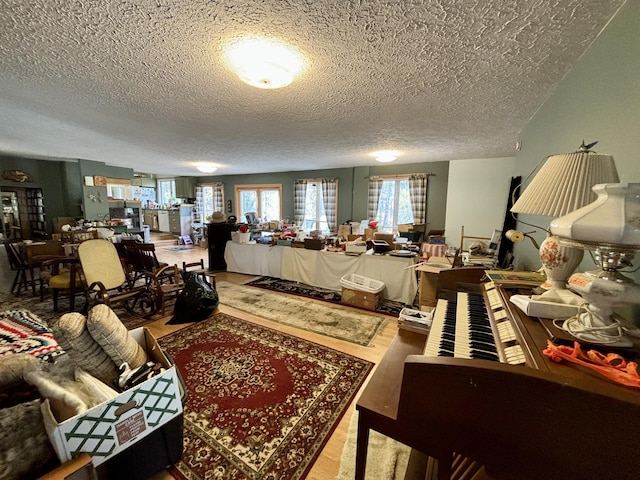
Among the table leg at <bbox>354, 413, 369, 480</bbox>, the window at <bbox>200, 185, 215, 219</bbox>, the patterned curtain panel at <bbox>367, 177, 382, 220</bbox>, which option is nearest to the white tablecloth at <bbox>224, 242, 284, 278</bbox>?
the patterned curtain panel at <bbox>367, 177, 382, 220</bbox>

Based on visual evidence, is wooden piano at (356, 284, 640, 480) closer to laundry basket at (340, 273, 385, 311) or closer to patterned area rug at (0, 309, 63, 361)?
patterned area rug at (0, 309, 63, 361)

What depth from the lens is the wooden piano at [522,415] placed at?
52 centimetres

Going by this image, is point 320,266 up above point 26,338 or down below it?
below

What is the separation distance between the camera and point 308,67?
168cm

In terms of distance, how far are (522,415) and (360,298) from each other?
2742 mm

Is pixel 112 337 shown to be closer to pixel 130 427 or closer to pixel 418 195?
pixel 130 427

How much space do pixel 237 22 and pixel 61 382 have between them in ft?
5.88

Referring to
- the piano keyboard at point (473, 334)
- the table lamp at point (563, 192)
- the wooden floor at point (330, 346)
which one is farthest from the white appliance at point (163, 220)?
the table lamp at point (563, 192)

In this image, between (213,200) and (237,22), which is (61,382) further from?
(213,200)

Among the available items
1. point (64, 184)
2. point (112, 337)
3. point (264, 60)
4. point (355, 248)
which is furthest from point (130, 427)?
point (64, 184)

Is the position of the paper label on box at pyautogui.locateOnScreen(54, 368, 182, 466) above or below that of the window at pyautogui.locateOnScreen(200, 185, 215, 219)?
below

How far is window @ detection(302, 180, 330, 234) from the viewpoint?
721cm

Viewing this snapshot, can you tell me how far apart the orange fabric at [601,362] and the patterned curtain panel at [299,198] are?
6901 mm

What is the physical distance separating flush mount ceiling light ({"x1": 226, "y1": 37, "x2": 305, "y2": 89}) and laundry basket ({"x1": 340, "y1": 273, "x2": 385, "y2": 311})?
2.50m
